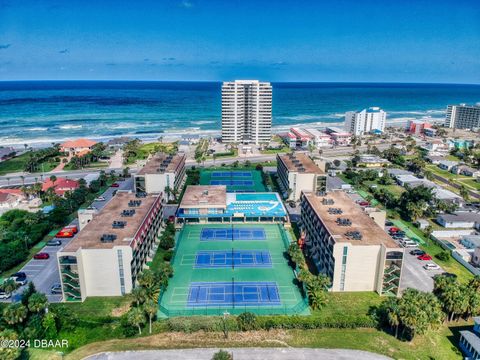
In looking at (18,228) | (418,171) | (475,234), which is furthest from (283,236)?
(418,171)

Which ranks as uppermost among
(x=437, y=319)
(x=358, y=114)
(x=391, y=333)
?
(x=358, y=114)

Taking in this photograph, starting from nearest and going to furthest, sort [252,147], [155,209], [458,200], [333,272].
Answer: [333,272] → [155,209] → [458,200] → [252,147]

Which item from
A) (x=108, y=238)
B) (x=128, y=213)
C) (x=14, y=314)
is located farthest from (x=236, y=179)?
(x=14, y=314)

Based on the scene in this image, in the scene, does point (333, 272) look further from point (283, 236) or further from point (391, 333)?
point (283, 236)

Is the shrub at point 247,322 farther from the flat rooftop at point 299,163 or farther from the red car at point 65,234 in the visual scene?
the flat rooftop at point 299,163

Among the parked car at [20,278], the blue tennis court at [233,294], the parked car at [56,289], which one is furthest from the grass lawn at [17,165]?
the blue tennis court at [233,294]

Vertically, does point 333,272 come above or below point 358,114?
below

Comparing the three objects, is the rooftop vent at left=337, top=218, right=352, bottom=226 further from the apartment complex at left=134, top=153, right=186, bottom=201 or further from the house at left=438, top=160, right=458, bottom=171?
the house at left=438, top=160, right=458, bottom=171

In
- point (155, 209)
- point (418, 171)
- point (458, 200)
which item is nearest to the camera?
point (155, 209)
